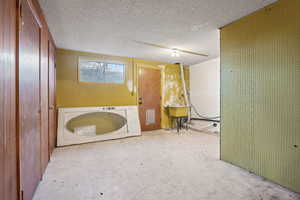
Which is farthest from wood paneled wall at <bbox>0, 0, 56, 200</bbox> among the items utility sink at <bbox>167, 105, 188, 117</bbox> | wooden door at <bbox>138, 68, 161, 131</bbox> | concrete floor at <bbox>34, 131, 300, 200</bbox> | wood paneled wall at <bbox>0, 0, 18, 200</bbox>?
utility sink at <bbox>167, 105, 188, 117</bbox>

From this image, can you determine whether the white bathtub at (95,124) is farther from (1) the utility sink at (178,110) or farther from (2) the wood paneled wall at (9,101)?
(2) the wood paneled wall at (9,101)

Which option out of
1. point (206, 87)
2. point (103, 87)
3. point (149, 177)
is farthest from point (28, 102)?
point (206, 87)

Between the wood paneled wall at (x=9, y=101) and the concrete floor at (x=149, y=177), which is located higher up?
the wood paneled wall at (x=9, y=101)

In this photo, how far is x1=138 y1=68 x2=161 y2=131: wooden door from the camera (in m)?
4.44

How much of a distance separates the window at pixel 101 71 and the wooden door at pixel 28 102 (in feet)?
6.54

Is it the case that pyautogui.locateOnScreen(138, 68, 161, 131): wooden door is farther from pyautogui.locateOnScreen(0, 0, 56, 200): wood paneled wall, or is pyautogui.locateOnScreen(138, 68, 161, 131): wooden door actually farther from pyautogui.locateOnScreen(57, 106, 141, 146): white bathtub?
pyautogui.locateOnScreen(0, 0, 56, 200): wood paneled wall

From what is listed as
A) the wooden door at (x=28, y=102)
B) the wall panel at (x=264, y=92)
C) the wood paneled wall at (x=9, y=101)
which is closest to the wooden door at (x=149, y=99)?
the wall panel at (x=264, y=92)

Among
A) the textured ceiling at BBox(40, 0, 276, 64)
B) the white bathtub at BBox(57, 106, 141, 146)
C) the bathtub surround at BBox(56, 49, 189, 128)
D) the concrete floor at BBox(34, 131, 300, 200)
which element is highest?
the textured ceiling at BBox(40, 0, 276, 64)

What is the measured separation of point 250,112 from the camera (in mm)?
1997

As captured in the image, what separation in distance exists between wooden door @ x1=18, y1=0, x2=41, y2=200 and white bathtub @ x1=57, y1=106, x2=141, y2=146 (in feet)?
5.42

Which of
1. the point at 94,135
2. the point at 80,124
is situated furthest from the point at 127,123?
the point at 80,124

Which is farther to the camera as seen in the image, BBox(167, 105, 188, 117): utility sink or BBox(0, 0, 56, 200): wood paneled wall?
BBox(167, 105, 188, 117): utility sink

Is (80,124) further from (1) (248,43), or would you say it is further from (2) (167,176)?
(1) (248,43)

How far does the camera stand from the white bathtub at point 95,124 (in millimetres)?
3250
